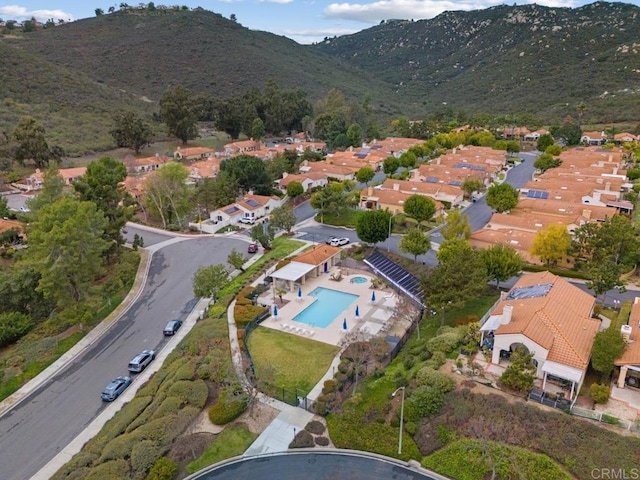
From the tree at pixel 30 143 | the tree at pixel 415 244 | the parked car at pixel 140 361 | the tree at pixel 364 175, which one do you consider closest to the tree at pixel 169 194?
the tree at pixel 364 175

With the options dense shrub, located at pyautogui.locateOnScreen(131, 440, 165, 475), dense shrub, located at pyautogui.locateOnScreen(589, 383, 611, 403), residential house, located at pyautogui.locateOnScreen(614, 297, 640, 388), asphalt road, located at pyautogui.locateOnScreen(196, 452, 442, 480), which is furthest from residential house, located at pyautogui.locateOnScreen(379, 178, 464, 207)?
dense shrub, located at pyautogui.locateOnScreen(131, 440, 165, 475)

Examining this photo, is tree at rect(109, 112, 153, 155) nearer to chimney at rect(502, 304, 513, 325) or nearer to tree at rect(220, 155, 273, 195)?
tree at rect(220, 155, 273, 195)

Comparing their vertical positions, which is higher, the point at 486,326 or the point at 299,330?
the point at 486,326

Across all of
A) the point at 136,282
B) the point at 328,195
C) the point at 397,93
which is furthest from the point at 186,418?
the point at 397,93

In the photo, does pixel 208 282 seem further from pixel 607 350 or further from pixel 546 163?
pixel 546 163

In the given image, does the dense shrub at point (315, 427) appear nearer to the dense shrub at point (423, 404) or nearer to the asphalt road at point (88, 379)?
the dense shrub at point (423, 404)

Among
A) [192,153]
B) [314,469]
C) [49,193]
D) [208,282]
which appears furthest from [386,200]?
[192,153]

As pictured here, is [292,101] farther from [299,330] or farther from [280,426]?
[280,426]
